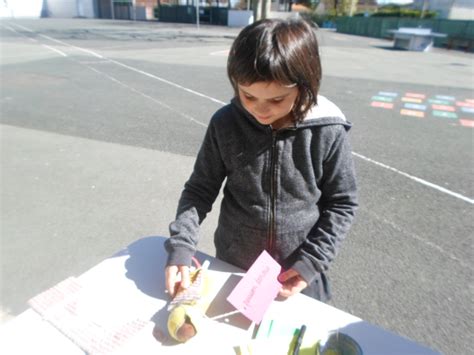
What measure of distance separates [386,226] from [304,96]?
7.47ft

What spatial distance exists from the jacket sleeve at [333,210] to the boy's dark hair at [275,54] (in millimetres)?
293

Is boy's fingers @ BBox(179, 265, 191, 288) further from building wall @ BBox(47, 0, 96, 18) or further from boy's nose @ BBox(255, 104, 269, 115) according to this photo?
building wall @ BBox(47, 0, 96, 18)

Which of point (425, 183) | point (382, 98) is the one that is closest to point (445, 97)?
Result: point (382, 98)

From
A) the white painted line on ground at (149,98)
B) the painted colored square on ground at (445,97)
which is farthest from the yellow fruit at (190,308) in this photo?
the painted colored square on ground at (445,97)

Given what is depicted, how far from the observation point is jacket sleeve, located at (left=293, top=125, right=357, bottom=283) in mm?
1231

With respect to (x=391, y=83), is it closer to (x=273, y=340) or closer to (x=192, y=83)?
(x=192, y=83)

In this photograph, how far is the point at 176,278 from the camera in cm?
113

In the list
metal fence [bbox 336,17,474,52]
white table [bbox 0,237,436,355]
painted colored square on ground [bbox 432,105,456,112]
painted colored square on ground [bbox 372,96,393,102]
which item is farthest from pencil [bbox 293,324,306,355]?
metal fence [bbox 336,17,474,52]

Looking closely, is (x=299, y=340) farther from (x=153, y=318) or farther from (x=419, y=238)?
(x=419, y=238)

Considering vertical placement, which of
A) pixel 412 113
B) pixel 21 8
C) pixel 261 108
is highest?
pixel 21 8

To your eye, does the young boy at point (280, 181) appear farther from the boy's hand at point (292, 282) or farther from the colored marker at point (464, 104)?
the colored marker at point (464, 104)

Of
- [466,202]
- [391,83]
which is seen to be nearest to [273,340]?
[466,202]

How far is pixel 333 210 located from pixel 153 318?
71 centimetres

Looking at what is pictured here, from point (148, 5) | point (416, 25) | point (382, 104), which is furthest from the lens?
point (148, 5)
